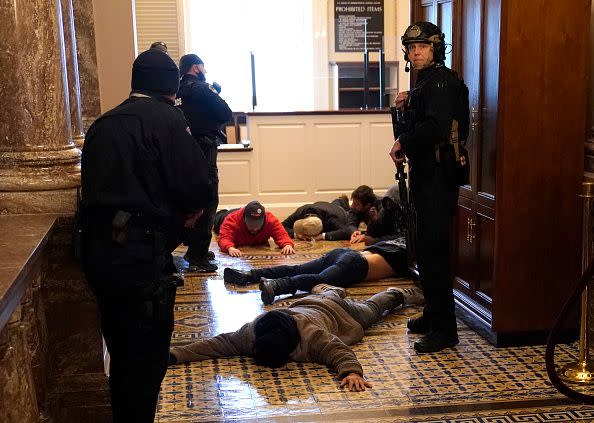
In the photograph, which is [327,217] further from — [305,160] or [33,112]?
[33,112]

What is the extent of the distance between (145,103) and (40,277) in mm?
790

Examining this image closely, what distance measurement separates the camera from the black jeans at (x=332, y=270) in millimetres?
5301

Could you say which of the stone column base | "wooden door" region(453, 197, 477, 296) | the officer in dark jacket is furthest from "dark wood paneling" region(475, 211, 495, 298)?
the stone column base

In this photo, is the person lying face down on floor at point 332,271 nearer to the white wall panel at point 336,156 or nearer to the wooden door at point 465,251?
the wooden door at point 465,251

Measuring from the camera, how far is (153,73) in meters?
2.69

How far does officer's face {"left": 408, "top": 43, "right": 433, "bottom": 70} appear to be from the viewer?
13.0ft

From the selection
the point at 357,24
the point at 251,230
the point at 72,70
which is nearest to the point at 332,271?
the point at 251,230

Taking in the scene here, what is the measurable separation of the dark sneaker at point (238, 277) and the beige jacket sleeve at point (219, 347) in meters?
1.40

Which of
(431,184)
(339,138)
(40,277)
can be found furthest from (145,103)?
(339,138)

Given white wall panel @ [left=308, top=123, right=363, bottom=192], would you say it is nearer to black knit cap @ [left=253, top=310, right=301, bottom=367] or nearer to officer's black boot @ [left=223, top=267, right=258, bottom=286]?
officer's black boot @ [left=223, top=267, right=258, bottom=286]

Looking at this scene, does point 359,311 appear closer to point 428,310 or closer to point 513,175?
point 428,310

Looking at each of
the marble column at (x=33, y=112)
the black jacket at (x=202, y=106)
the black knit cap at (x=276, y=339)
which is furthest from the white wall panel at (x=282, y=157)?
the marble column at (x=33, y=112)

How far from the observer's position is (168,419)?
3.37 meters

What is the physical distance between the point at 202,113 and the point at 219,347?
2.18 m
